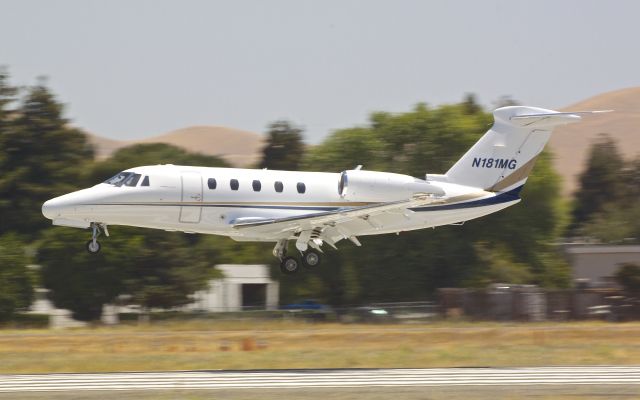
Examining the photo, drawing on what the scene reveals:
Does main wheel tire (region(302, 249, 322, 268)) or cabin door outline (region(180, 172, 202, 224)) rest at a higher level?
cabin door outline (region(180, 172, 202, 224))

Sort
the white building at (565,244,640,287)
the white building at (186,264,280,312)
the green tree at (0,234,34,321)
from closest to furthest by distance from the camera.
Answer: the green tree at (0,234,34,321), the white building at (565,244,640,287), the white building at (186,264,280,312)

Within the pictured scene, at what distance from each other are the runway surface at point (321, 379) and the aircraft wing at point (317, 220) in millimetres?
6375

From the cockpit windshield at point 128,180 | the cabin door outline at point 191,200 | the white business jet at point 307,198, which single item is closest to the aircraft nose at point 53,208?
the white business jet at point 307,198

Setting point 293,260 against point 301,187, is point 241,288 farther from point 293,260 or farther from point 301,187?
point 301,187

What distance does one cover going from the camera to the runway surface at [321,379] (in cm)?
1772

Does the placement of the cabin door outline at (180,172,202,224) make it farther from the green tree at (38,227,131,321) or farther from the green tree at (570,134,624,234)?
the green tree at (570,134,624,234)

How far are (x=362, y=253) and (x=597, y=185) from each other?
51.4 meters

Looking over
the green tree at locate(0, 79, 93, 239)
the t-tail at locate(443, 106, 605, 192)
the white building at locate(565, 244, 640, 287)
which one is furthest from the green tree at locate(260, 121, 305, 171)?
the t-tail at locate(443, 106, 605, 192)

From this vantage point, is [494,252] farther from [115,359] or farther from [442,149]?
[115,359]

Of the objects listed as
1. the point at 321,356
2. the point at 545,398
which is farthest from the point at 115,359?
the point at 545,398

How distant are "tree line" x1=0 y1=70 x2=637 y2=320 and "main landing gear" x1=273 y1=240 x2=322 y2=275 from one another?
16.0 metres

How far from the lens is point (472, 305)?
118ft

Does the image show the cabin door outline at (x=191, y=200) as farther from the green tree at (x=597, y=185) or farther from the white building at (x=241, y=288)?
the green tree at (x=597, y=185)

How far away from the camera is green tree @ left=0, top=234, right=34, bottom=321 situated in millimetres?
40312
